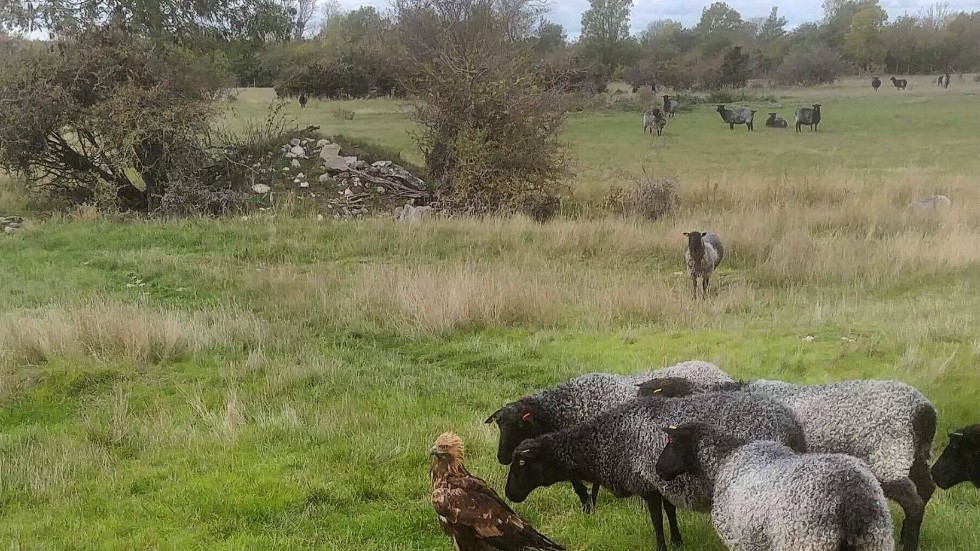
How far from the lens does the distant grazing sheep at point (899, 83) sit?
33.6 metres

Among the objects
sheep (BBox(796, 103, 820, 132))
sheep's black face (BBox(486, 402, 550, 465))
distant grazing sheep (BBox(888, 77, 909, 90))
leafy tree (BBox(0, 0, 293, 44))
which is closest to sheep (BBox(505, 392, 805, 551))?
sheep's black face (BBox(486, 402, 550, 465))

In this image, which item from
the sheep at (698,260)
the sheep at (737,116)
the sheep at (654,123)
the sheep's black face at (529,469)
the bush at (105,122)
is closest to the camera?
the sheep's black face at (529,469)

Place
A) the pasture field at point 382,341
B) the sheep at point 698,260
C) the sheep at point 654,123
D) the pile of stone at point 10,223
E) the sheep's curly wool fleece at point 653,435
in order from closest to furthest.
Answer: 1. the sheep's curly wool fleece at point 653,435
2. the pasture field at point 382,341
3. the sheep at point 698,260
4. the pile of stone at point 10,223
5. the sheep at point 654,123

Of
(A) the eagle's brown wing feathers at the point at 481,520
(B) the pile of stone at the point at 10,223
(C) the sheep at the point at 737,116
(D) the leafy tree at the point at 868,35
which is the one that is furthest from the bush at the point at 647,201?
(D) the leafy tree at the point at 868,35

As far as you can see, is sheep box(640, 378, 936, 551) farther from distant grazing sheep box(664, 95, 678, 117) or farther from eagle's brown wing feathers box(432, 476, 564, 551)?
distant grazing sheep box(664, 95, 678, 117)

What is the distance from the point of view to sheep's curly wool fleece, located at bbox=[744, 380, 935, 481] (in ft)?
16.4

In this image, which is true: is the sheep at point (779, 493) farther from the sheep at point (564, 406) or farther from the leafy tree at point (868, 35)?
the leafy tree at point (868, 35)

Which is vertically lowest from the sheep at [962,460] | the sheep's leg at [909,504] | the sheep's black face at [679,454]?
the sheep's leg at [909,504]

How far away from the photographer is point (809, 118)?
3369 centimetres

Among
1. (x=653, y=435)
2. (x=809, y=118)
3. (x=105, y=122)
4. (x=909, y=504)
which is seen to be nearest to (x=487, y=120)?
(x=105, y=122)

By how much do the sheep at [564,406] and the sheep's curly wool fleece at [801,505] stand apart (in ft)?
5.09

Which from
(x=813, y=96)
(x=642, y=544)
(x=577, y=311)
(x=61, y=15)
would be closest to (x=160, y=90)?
(x=61, y=15)

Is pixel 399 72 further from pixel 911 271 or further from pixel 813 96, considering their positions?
pixel 813 96

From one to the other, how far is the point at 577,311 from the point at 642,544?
17.9 feet
